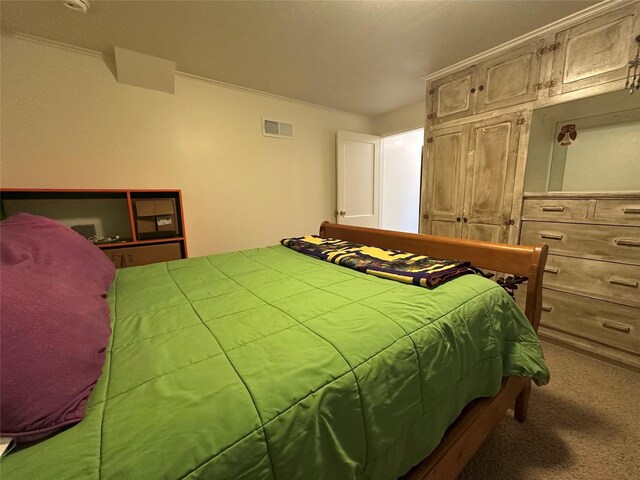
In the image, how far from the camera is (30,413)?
44 centimetres

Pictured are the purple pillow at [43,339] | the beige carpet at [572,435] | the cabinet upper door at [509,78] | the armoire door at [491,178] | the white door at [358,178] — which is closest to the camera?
the purple pillow at [43,339]

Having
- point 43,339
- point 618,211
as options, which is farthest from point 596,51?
point 43,339

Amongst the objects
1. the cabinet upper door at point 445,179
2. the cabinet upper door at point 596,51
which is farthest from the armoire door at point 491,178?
the cabinet upper door at point 596,51

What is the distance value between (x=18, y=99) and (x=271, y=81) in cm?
209

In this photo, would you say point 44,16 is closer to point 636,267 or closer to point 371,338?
point 371,338

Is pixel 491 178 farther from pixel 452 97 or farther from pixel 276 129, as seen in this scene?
pixel 276 129

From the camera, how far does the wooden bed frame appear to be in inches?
35.7

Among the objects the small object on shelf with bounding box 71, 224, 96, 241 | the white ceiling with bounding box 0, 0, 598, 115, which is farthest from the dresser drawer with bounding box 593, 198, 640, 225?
the small object on shelf with bounding box 71, 224, 96, 241

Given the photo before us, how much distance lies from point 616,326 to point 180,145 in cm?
392

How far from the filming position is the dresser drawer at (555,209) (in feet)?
6.01

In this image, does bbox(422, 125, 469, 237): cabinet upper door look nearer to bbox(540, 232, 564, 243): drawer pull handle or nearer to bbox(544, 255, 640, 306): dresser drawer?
bbox(540, 232, 564, 243): drawer pull handle

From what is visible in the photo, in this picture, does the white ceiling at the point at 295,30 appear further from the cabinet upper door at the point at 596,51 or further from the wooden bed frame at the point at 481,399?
the wooden bed frame at the point at 481,399

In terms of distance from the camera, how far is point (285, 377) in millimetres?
595

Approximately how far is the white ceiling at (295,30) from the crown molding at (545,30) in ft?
0.15
